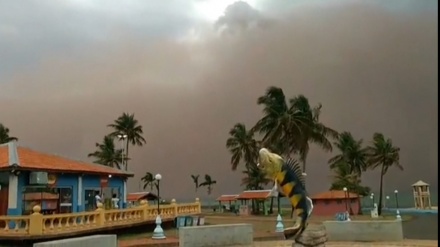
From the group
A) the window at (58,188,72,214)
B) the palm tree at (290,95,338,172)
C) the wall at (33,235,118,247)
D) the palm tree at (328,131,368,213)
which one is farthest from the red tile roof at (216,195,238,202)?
the wall at (33,235,118,247)

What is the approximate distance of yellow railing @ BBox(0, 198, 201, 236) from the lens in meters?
16.7

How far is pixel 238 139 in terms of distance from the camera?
5641 centimetres

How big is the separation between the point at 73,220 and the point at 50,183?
9.67ft

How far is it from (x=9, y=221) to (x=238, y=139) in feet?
133

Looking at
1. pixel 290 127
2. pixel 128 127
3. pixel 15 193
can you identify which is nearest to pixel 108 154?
pixel 128 127

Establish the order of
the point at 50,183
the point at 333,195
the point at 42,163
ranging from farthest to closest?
the point at 333,195
the point at 42,163
the point at 50,183

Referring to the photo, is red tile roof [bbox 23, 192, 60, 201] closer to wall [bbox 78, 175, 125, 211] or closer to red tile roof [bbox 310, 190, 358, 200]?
wall [bbox 78, 175, 125, 211]

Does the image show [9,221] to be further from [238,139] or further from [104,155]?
[104,155]

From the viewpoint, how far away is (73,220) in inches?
730

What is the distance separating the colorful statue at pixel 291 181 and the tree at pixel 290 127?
29.1 meters

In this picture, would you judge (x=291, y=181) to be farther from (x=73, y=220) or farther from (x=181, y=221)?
(x=181, y=221)

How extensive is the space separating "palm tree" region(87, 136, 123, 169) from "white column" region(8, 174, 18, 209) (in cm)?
4123

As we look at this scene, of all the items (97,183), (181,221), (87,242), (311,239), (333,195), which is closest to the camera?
(311,239)

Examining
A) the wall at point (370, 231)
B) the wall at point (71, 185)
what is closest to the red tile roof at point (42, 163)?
the wall at point (71, 185)
